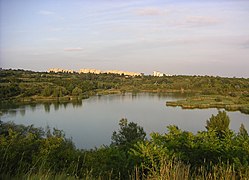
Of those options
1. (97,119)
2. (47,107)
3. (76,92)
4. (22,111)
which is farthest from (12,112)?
(76,92)

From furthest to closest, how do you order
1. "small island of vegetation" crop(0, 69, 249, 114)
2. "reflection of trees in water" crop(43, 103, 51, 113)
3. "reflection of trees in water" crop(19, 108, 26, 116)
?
"small island of vegetation" crop(0, 69, 249, 114) < "reflection of trees in water" crop(43, 103, 51, 113) < "reflection of trees in water" crop(19, 108, 26, 116)

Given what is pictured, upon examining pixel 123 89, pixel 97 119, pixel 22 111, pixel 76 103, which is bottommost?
pixel 97 119

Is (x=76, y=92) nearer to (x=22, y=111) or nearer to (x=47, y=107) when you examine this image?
(x=47, y=107)

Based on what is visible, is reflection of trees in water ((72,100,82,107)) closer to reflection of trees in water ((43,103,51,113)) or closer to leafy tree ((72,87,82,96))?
reflection of trees in water ((43,103,51,113))

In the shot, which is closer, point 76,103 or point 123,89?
point 76,103

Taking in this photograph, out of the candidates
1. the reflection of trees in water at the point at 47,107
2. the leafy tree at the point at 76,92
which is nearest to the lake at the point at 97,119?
the reflection of trees in water at the point at 47,107

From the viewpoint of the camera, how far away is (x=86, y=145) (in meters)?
15.5

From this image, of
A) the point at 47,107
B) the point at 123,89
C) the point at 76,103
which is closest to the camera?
the point at 47,107

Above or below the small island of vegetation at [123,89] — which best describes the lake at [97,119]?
below

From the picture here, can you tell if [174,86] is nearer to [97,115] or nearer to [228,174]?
[97,115]

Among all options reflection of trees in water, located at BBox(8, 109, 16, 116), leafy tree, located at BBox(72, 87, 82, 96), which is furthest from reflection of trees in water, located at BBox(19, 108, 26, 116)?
leafy tree, located at BBox(72, 87, 82, 96)

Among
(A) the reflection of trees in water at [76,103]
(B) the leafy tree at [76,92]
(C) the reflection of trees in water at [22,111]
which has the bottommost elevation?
(C) the reflection of trees in water at [22,111]

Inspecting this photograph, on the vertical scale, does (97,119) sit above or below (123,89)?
below

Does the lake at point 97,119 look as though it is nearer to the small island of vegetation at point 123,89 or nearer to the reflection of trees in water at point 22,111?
the reflection of trees in water at point 22,111
